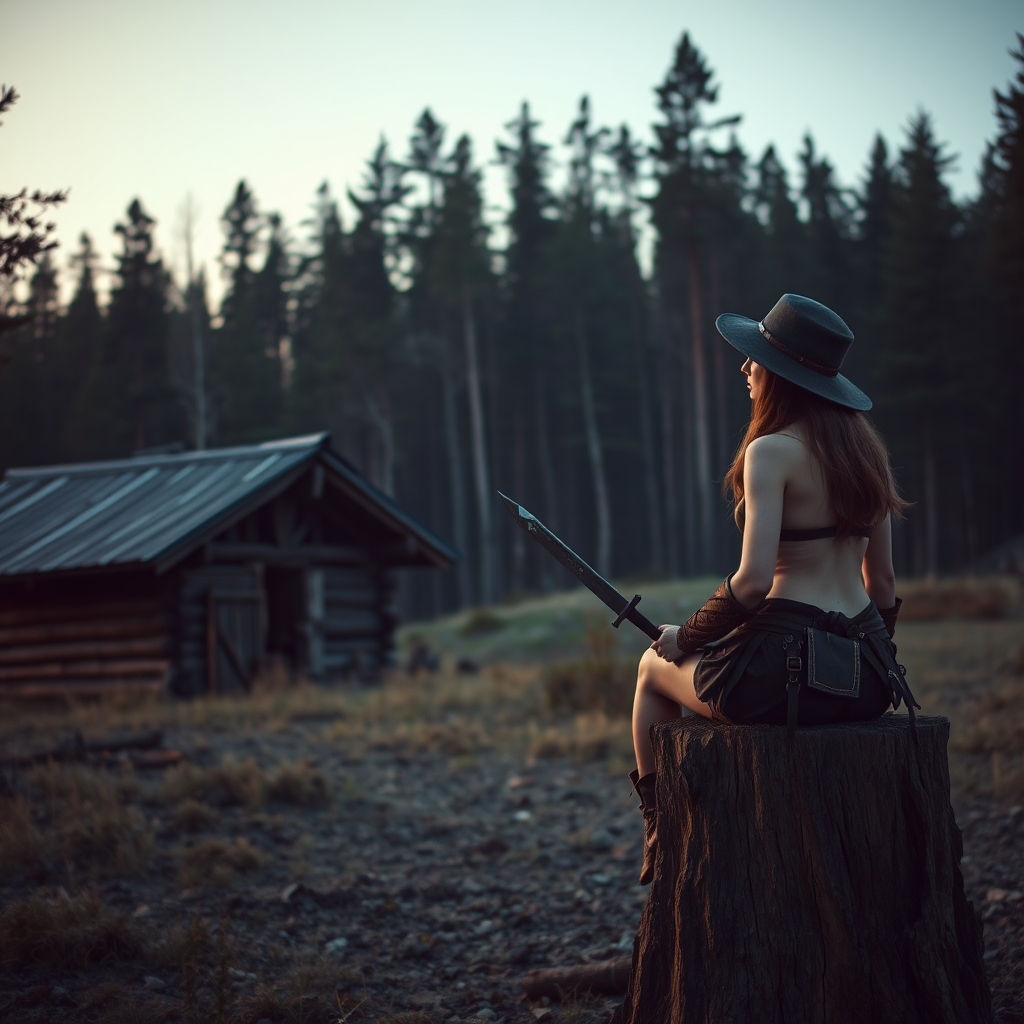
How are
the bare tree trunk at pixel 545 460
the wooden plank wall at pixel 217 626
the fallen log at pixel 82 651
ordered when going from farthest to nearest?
the bare tree trunk at pixel 545 460 < the wooden plank wall at pixel 217 626 < the fallen log at pixel 82 651

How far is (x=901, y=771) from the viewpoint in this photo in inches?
110

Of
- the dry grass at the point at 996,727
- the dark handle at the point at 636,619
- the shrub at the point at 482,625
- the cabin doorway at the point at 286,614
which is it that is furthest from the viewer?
the shrub at the point at 482,625

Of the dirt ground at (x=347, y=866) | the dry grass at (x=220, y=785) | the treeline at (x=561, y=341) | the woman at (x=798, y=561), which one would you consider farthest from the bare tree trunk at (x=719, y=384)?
the woman at (x=798, y=561)

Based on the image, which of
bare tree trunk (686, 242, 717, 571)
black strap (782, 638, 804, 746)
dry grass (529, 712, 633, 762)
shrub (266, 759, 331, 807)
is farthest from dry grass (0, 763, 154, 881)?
bare tree trunk (686, 242, 717, 571)

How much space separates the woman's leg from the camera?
3.04 m

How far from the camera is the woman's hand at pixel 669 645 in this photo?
305cm

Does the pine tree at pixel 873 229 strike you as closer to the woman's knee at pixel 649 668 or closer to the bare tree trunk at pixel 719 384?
the bare tree trunk at pixel 719 384

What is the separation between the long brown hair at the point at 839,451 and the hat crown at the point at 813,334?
0.12 metres

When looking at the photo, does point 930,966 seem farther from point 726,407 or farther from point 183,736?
point 726,407

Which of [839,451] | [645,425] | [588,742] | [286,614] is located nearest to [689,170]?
[645,425]

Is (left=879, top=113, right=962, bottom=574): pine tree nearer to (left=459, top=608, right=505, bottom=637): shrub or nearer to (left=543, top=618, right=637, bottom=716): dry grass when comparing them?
(left=459, top=608, right=505, bottom=637): shrub

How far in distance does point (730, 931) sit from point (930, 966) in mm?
588

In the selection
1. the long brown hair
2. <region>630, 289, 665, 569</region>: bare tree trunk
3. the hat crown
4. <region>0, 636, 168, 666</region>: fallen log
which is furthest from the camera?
<region>630, 289, 665, 569</region>: bare tree trunk

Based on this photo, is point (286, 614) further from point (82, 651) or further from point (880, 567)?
point (880, 567)
